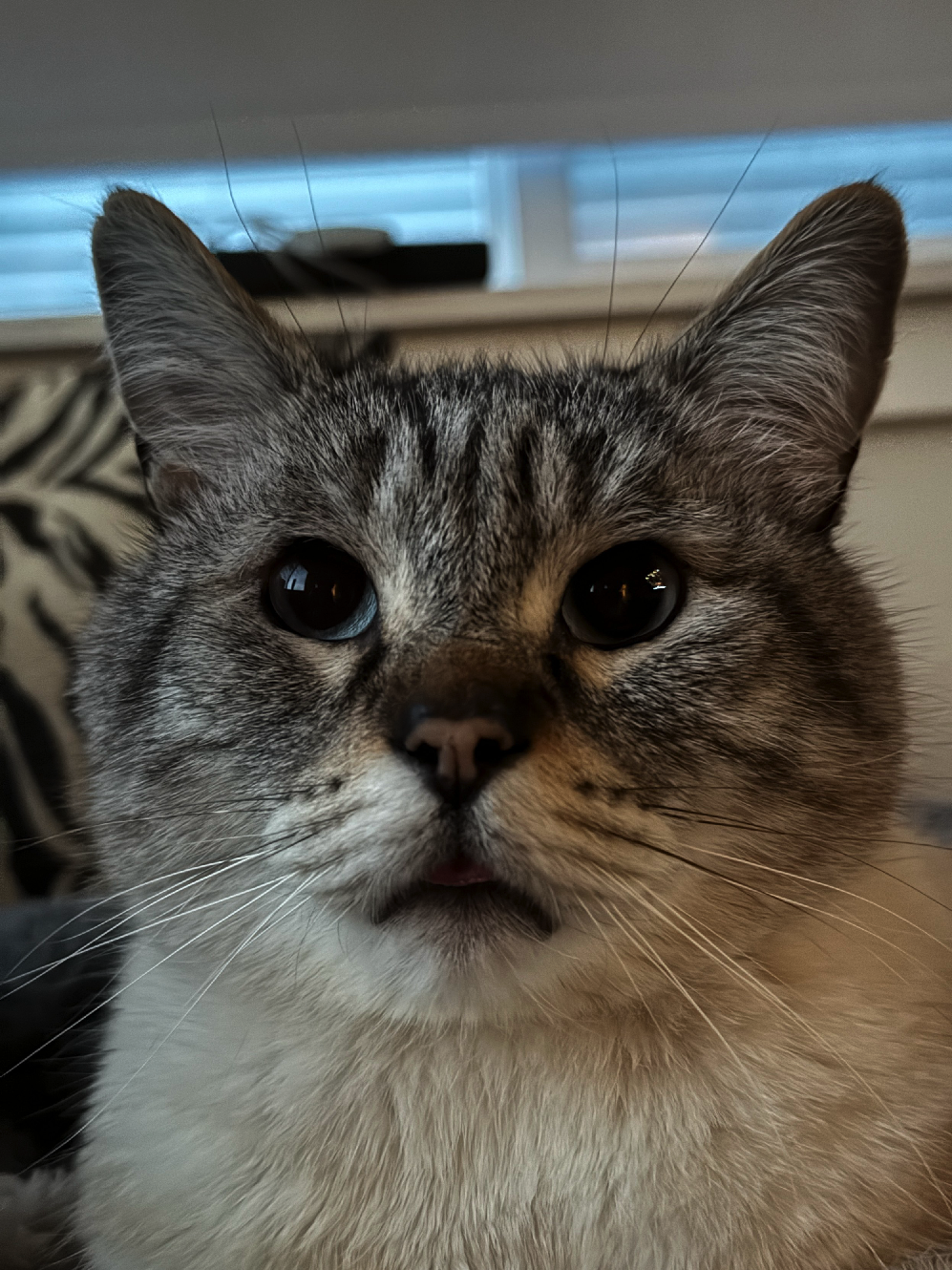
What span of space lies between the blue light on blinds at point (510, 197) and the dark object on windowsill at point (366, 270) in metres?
0.03

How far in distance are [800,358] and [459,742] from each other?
0.60 metres

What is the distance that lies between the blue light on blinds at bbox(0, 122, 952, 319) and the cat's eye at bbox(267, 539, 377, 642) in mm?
842

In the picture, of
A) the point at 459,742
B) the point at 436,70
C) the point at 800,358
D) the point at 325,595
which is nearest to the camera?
→ the point at 459,742

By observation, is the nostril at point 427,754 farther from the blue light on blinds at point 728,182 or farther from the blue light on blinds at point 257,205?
the blue light on blinds at point 728,182

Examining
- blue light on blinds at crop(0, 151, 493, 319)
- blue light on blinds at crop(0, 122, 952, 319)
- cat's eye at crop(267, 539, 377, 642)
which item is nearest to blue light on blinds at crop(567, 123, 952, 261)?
blue light on blinds at crop(0, 122, 952, 319)

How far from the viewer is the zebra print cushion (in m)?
1.58

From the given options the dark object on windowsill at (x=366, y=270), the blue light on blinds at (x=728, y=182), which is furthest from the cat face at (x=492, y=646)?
the dark object on windowsill at (x=366, y=270)

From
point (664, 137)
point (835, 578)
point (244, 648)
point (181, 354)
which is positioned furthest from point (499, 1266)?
point (664, 137)

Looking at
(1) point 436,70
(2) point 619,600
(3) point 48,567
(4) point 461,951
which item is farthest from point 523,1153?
(1) point 436,70

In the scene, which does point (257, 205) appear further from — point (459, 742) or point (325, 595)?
Result: point (459, 742)

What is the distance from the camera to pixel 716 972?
78cm

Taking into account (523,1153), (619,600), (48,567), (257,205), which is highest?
(257,205)

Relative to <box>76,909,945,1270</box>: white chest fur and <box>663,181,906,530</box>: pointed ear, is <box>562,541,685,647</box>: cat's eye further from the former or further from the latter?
<box>76,909,945,1270</box>: white chest fur

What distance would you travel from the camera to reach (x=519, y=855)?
64 centimetres
